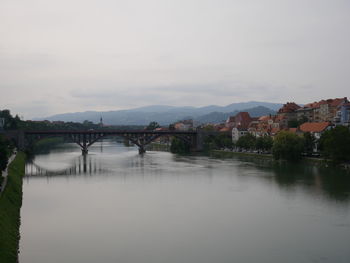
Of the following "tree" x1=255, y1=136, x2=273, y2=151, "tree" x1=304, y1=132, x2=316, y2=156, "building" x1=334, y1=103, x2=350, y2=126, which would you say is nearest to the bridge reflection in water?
"tree" x1=255, y1=136, x2=273, y2=151

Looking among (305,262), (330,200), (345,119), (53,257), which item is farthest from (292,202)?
(345,119)

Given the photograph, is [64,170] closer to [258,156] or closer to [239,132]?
[258,156]

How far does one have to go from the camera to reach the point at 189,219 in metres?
16.8

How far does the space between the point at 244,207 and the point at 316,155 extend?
19.4 m

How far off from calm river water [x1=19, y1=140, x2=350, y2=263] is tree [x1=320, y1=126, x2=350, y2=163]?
2.64 meters

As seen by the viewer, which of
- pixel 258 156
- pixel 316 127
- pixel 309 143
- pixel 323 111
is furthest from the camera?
pixel 323 111

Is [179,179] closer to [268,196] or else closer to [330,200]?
[268,196]

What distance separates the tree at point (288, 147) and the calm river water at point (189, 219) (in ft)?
21.7

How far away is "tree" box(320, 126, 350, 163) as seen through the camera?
98.5 feet

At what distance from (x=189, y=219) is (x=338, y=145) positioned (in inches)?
677

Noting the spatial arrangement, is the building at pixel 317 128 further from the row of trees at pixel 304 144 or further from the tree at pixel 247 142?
the tree at pixel 247 142

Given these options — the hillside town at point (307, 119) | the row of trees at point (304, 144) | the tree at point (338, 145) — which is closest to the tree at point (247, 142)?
the row of trees at point (304, 144)

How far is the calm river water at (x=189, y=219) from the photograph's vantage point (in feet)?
42.3

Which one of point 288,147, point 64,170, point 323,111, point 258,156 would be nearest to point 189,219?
point 64,170
